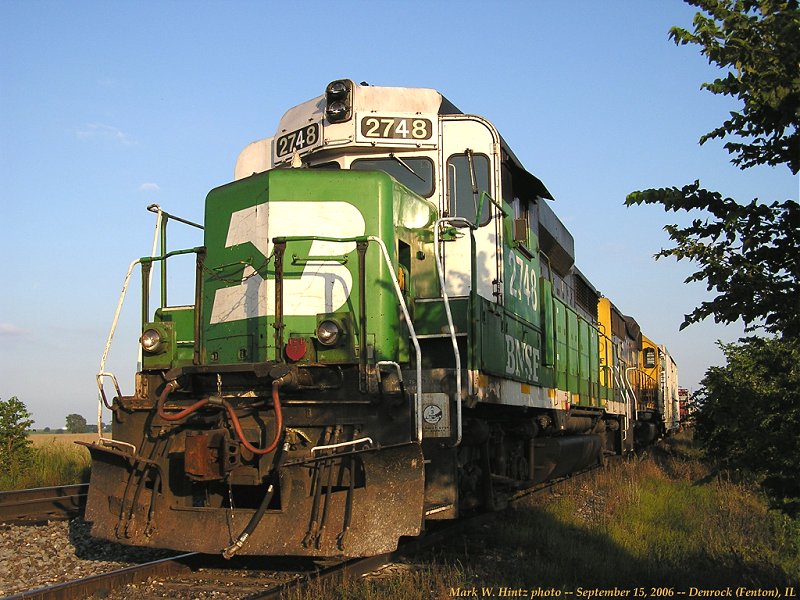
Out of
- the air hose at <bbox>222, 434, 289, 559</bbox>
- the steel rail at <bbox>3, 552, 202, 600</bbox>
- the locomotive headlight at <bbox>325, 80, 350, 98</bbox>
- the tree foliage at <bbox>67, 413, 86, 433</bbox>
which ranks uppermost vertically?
the locomotive headlight at <bbox>325, 80, 350, 98</bbox>

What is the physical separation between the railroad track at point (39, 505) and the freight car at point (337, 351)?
3.10 m

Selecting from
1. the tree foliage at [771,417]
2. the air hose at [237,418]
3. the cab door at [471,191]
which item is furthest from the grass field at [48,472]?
the tree foliage at [771,417]

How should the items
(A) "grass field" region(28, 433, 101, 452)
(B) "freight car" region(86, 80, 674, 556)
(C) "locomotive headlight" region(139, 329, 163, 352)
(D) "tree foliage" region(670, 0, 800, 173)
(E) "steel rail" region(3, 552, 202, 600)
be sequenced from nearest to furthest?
(D) "tree foliage" region(670, 0, 800, 173) → (E) "steel rail" region(3, 552, 202, 600) → (B) "freight car" region(86, 80, 674, 556) → (C) "locomotive headlight" region(139, 329, 163, 352) → (A) "grass field" region(28, 433, 101, 452)

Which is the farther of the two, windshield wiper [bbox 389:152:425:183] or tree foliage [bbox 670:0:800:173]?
windshield wiper [bbox 389:152:425:183]

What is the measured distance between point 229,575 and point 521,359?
340cm

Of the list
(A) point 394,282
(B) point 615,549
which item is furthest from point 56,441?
(A) point 394,282

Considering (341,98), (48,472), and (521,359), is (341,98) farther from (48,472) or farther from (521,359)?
(48,472)

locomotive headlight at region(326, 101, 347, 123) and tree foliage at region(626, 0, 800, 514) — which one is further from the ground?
locomotive headlight at region(326, 101, 347, 123)

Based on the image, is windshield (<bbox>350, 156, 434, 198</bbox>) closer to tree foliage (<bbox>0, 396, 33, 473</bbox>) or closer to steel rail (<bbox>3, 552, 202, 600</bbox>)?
steel rail (<bbox>3, 552, 202, 600</bbox>)

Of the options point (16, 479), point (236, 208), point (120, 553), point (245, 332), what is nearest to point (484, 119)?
point (236, 208)

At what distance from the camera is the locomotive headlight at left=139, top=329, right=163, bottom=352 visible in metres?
6.46

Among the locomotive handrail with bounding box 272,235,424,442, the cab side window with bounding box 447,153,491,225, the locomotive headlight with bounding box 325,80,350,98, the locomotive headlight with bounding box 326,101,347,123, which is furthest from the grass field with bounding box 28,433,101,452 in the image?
the cab side window with bounding box 447,153,491,225

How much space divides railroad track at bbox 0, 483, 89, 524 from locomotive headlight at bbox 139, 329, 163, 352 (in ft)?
10.3

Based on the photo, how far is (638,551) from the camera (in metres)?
6.96
